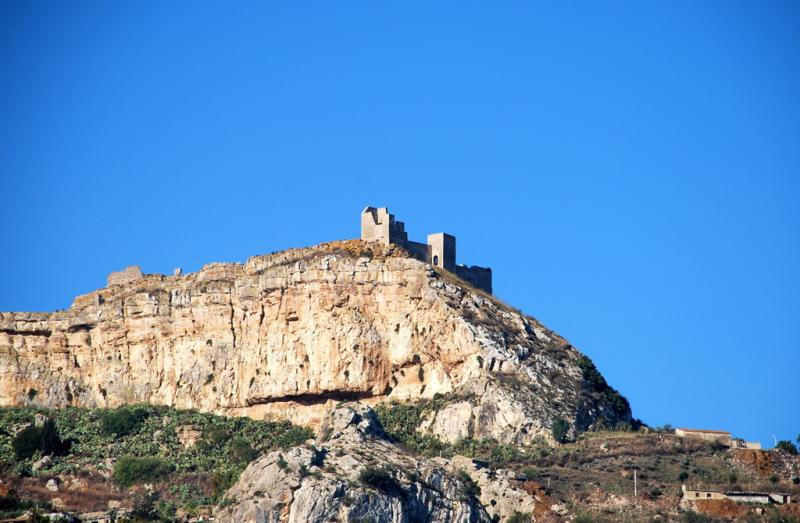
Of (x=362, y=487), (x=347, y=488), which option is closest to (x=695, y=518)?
(x=362, y=487)

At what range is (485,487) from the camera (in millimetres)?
88062

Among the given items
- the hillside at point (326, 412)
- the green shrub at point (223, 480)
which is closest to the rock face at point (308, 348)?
the hillside at point (326, 412)

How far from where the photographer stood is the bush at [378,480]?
85.0 meters

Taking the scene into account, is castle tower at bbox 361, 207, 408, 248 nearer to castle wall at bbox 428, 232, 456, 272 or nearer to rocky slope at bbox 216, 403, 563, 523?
castle wall at bbox 428, 232, 456, 272

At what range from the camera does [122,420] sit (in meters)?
102

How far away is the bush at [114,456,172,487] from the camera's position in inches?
3762

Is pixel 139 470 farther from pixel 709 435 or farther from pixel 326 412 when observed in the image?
pixel 709 435

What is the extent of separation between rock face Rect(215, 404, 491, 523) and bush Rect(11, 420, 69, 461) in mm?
15664

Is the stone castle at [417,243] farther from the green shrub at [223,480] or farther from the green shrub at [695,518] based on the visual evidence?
the green shrub at [695,518]

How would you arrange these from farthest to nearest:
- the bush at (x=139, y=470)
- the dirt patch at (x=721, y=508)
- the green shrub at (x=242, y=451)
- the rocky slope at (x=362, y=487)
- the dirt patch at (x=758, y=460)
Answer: the green shrub at (x=242, y=451)
the bush at (x=139, y=470)
the dirt patch at (x=758, y=460)
the dirt patch at (x=721, y=508)
the rocky slope at (x=362, y=487)

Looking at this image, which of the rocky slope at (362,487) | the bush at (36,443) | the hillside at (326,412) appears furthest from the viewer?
the bush at (36,443)

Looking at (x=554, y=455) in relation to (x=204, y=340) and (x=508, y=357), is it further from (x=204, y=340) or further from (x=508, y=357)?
(x=204, y=340)

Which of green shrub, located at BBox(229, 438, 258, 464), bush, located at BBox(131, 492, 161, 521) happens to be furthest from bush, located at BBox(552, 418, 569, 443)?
bush, located at BBox(131, 492, 161, 521)

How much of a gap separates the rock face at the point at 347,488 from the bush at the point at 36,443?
15.7 m
